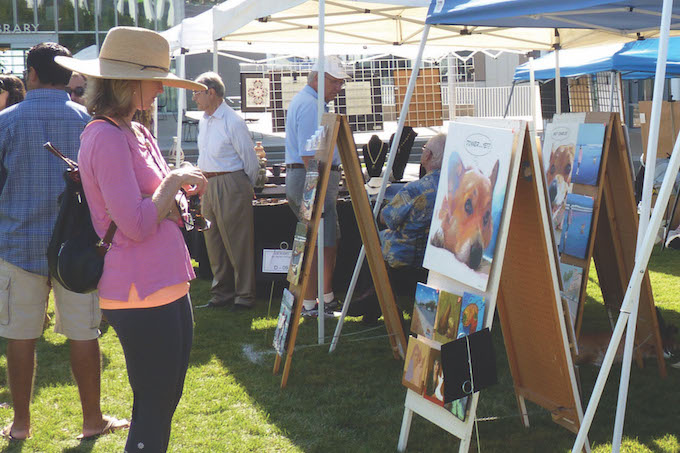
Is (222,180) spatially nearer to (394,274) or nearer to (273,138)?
(394,274)

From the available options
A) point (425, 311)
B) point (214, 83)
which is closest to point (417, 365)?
point (425, 311)

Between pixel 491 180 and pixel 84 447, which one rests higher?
pixel 491 180

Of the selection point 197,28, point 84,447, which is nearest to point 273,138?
point 197,28

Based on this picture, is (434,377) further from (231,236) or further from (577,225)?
(231,236)

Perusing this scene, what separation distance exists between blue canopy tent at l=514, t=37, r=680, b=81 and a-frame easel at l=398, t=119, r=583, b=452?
5.67 metres

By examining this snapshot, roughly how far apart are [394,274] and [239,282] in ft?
4.19

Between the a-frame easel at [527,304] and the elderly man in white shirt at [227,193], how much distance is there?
295 cm

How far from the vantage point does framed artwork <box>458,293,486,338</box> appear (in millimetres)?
3109

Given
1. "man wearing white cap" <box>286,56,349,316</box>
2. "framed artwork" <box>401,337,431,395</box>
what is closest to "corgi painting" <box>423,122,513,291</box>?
"framed artwork" <box>401,337,431,395</box>

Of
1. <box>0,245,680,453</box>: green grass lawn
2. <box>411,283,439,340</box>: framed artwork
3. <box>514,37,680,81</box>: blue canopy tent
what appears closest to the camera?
<box>411,283,439,340</box>: framed artwork

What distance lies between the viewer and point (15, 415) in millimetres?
3727

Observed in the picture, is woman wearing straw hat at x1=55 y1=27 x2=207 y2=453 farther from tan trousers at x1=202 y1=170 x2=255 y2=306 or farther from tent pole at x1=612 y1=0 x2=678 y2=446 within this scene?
tan trousers at x1=202 y1=170 x2=255 y2=306

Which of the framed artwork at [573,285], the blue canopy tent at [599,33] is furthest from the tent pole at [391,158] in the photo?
the framed artwork at [573,285]

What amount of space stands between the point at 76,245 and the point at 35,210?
1105mm
